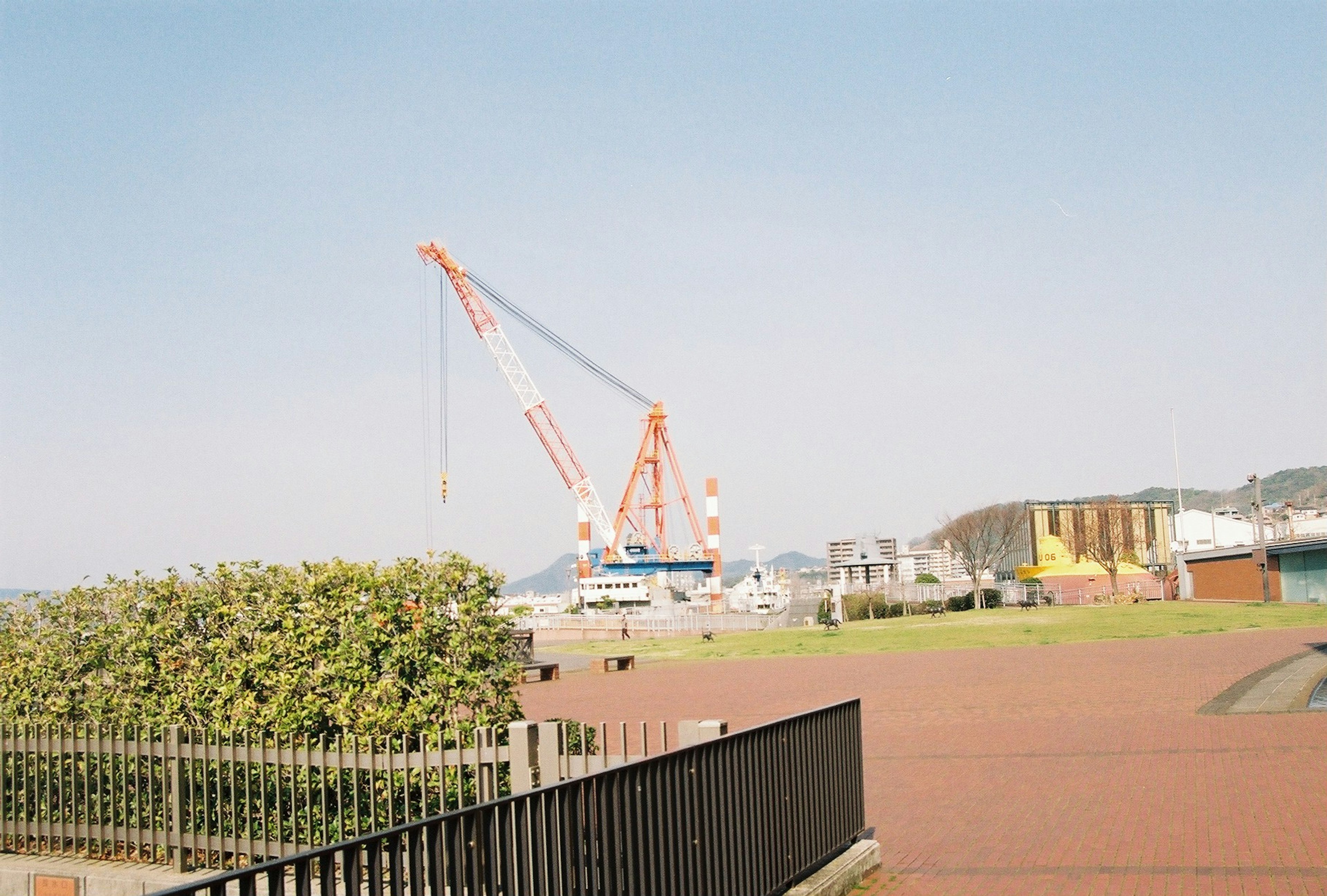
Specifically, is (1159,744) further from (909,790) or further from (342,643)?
(342,643)

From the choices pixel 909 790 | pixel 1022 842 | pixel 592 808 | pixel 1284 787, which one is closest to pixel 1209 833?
pixel 1022 842

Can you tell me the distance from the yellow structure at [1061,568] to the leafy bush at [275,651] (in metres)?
72.3

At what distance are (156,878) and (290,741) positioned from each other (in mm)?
1425

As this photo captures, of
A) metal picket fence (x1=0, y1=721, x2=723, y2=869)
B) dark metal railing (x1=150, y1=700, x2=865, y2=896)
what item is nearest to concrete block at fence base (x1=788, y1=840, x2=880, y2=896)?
dark metal railing (x1=150, y1=700, x2=865, y2=896)

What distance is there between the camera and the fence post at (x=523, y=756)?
594 centimetres

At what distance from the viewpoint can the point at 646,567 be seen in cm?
11094

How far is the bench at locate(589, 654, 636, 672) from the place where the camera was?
28.8 metres

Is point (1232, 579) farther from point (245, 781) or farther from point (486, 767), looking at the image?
point (245, 781)

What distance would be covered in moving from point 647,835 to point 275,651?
3.72 metres

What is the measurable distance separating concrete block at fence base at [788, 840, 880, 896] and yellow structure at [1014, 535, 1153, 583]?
71224mm

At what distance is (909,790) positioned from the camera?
10.3 metres

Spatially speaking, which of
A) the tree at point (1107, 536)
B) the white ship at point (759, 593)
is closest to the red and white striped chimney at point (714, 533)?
the white ship at point (759, 593)

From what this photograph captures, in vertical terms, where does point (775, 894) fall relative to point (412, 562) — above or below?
below

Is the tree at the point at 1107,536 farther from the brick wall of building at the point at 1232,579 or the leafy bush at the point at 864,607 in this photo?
the leafy bush at the point at 864,607
